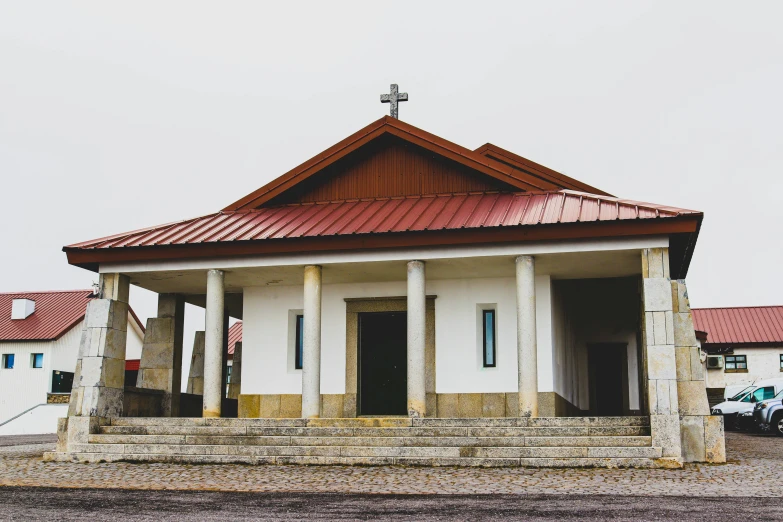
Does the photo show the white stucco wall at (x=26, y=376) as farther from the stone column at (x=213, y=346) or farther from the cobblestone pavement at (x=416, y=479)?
the cobblestone pavement at (x=416, y=479)

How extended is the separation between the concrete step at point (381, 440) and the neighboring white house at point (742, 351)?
35.3 meters

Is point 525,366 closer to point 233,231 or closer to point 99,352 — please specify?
point 233,231

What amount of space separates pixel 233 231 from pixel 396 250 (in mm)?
3517

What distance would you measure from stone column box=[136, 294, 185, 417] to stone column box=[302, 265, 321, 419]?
16.6ft

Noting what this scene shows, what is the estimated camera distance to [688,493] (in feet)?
35.7

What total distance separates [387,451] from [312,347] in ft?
10.5

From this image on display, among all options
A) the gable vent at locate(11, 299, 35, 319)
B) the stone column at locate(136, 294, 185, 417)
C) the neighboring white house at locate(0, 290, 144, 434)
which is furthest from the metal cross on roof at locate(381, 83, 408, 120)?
the gable vent at locate(11, 299, 35, 319)

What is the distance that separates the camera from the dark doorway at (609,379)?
26.3 m

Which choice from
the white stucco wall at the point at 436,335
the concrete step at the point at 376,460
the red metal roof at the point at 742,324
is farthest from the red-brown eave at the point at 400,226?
the red metal roof at the point at 742,324

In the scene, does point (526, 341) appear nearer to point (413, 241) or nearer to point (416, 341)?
point (416, 341)

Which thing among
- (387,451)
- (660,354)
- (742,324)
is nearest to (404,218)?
(387,451)

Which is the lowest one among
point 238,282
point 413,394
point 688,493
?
point 688,493

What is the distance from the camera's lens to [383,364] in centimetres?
1931

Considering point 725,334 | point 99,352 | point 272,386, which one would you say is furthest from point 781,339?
point 99,352
